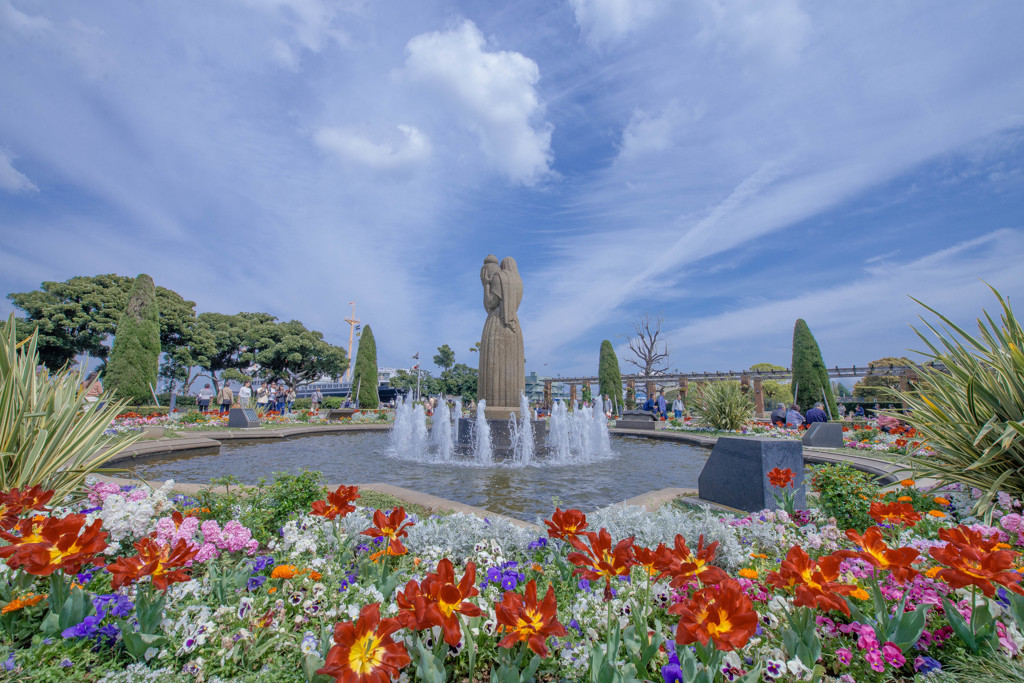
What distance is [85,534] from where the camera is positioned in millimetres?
1776

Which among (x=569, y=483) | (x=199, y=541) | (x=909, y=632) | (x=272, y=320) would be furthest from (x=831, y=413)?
(x=272, y=320)

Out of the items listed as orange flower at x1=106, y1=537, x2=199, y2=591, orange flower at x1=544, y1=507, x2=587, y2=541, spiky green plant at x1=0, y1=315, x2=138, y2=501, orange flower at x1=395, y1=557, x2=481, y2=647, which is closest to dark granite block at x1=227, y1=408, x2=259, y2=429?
spiky green plant at x1=0, y1=315, x2=138, y2=501

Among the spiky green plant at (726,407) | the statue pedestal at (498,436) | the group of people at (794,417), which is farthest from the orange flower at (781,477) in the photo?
the spiky green plant at (726,407)

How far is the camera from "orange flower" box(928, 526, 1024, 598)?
1.58 m

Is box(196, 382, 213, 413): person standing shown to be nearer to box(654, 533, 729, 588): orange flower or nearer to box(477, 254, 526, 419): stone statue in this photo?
box(477, 254, 526, 419): stone statue

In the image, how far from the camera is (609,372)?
31.6 meters

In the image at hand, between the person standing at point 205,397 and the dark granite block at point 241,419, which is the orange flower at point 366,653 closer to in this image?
the dark granite block at point 241,419

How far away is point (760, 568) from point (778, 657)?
1310 millimetres

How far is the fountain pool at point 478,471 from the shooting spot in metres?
5.64

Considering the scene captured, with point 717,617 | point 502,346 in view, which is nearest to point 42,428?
point 717,617

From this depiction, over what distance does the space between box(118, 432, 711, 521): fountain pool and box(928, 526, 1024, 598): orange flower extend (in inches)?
132

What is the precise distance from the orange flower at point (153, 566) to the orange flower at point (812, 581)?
2.12 m

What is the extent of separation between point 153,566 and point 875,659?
9.02ft

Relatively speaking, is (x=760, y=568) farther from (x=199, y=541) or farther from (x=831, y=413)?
(x=831, y=413)
